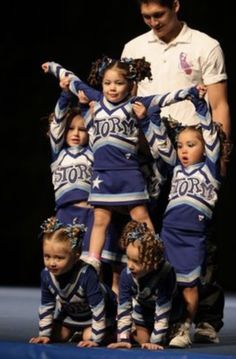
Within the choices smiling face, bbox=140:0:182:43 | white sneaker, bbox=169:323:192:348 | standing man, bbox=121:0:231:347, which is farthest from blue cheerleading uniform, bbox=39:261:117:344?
smiling face, bbox=140:0:182:43

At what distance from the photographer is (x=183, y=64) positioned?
449 centimetres

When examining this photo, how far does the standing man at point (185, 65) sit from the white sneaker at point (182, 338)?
0.70 feet

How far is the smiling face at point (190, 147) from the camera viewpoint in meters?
4.32

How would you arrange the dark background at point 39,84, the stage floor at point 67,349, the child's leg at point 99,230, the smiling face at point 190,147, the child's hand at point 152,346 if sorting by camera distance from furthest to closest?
the dark background at point 39,84, the child's leg at point 99,230, the smiling face at point 190,147, the child's hand at point 152,346, the stage floor at point 67,349

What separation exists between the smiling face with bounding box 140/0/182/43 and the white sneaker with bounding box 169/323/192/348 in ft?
3.23

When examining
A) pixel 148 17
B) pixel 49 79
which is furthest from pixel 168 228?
pixel 49 79

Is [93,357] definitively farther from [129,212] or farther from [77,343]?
[129,212]

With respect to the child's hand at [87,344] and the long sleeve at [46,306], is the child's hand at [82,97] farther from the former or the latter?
the child's hand at [87,344]

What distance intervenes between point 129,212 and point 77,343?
0.49m

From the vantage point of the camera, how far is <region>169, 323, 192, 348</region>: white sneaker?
161 inches

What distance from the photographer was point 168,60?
14.8ft

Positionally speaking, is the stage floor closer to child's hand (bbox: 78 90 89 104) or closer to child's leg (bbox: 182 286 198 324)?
child's leg (bbox: 182 286 198 324)

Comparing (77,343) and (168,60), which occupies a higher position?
(168,60)

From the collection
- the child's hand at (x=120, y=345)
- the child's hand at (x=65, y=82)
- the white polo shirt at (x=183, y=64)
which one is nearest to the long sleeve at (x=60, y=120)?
the child's hand at (x=65, y=82)
